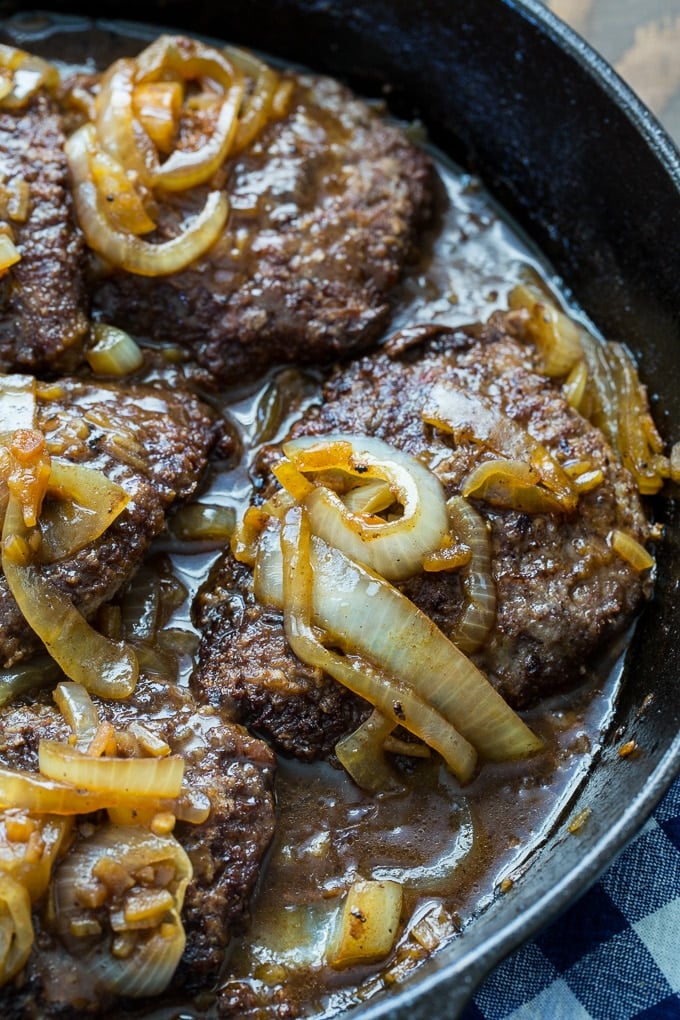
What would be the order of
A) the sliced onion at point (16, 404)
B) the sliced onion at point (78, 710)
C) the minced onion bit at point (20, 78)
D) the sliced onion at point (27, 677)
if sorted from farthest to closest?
the minced onion bit at point (20, 78) < the sliced onion at point (16, 404) < the sliced onion at point (27, 677) < the sliced onion at point (78, 710)

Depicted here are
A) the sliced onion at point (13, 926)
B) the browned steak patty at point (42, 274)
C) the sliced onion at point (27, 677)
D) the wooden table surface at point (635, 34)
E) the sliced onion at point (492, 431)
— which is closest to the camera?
the sliced onion at point (13, 926)

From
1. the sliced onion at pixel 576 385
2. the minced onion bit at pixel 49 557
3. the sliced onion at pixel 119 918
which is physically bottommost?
the sliced onion at pixel 119 918

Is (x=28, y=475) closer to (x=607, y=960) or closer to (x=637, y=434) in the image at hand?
(x=637, y=434)

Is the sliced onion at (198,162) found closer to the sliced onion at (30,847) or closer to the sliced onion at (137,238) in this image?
the sliced onion at (137,238)

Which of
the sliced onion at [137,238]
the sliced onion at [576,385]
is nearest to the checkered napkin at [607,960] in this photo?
the sliced onion at [576,385]

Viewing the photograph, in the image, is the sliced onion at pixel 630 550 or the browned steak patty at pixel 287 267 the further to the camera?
the browned steak patty at pixel 287 267

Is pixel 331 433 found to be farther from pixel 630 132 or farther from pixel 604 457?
pixel 630 132

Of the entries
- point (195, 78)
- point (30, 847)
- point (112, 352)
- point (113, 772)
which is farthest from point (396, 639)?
point (195, 78)
